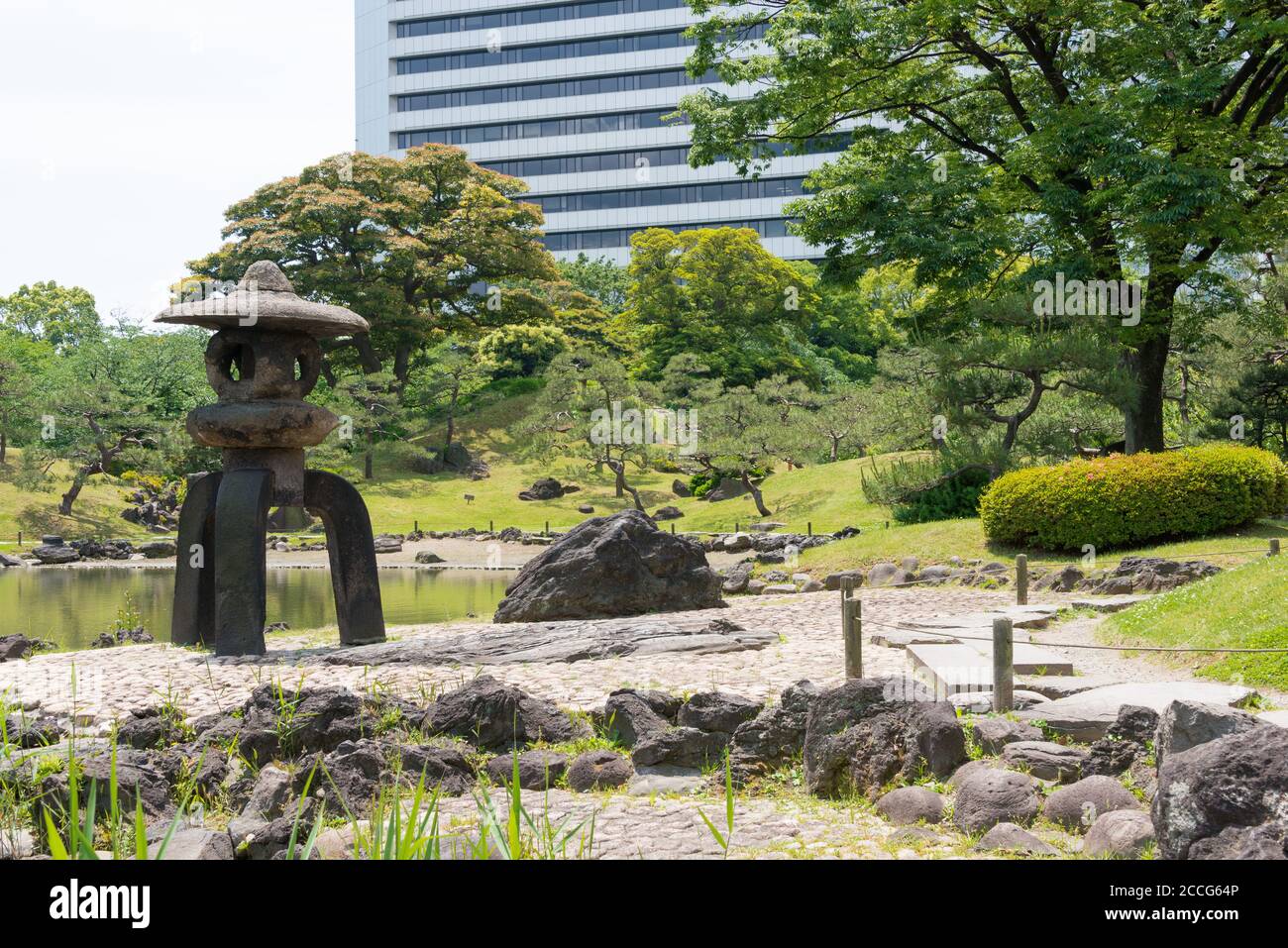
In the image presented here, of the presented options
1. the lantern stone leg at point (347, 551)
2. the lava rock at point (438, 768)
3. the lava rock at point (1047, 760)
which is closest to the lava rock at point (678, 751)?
the lava rock at point (438, 768)

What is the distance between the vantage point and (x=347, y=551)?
39.2ft

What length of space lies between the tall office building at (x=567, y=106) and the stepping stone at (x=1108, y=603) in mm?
54386

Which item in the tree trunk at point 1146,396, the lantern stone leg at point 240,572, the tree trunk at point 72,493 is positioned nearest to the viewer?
the lantern stone leg at point 240,572

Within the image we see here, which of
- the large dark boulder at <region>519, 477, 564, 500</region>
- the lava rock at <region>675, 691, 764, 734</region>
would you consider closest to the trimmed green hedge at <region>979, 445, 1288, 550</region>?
the lava rock at <region>675, 691, 764, 734</region>

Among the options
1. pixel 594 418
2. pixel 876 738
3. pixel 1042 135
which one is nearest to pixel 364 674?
pixel 876 738

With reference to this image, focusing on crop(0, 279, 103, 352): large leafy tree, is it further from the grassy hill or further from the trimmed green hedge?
the trimmed green hedge

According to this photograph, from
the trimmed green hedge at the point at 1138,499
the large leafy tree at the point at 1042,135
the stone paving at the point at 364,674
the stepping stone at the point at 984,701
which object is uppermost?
the large leafy tree at the point at 1042,135

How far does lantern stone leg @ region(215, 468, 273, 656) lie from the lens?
10672mm

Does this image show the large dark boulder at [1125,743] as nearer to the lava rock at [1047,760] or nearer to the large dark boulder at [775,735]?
the lava rock at [1047,760]

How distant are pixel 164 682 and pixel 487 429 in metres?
37.7

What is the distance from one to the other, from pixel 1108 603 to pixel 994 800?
336 inches

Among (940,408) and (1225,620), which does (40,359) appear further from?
(1225,620)

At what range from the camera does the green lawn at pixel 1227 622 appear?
814cm

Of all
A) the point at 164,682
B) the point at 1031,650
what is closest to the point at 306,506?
the point at 164,682
